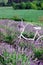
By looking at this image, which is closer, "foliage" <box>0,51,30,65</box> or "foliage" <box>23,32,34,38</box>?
"foliage" <box>0,51,30,65</box>

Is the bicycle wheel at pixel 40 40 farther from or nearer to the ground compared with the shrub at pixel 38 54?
nearer to the ground

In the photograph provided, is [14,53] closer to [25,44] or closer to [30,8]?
[25,44]

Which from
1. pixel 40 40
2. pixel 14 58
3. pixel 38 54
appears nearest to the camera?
pixel 14 58

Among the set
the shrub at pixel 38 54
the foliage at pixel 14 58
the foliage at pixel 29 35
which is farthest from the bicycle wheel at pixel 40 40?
the foliage at pixel 14 58

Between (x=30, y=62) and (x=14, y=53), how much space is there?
0.87ft

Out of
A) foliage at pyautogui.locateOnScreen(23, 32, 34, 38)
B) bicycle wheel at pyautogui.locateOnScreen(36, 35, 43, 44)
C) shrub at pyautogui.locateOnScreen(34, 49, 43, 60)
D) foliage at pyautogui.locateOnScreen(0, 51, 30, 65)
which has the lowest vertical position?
foliage at pyautogui.locateOnScreen(23, 32, 34, 38)

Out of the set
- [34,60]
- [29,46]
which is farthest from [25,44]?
[34,60]

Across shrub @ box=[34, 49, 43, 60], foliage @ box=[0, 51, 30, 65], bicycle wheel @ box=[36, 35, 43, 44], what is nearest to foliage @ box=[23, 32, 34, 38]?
bicycle wheel @ box=[36, 35, 43, 44]

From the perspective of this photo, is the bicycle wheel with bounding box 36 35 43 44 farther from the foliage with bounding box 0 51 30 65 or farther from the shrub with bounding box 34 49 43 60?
the foliage with bounding box 0 51 30 65

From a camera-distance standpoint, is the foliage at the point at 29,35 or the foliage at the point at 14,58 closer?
the foliage at the point at 14,58

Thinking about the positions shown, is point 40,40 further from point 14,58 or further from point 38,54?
Result: point 14,58

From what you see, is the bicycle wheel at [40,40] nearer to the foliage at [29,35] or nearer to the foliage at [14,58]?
the foliage at [29,35]

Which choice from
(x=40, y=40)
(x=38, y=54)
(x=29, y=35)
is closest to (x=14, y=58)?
(x=38, y=54)

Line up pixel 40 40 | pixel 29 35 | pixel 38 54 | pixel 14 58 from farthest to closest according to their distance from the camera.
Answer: pixel 29 35 → pixel 40 40 → pixel 38 54 → pixel 14 58
